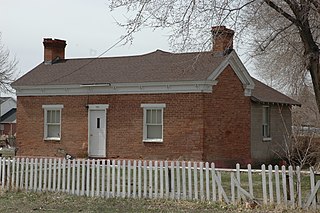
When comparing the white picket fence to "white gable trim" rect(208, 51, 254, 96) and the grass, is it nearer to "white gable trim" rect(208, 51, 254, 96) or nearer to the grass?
the grass

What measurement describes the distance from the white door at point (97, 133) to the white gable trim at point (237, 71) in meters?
5.66

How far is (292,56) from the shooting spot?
22.2 meters

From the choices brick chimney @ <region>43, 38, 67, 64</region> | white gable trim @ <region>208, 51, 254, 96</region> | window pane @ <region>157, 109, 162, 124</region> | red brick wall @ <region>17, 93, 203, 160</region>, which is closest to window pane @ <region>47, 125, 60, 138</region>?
red brick wall @ <region>17, 93, 203, 160</region>

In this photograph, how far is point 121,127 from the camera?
25.4 meters

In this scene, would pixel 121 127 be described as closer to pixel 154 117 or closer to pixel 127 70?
pixel 154 117

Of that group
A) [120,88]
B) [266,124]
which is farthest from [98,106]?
[266,124]

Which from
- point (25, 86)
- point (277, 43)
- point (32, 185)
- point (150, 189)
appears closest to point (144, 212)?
point (150, 189)

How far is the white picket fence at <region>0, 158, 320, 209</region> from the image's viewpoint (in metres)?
12.5

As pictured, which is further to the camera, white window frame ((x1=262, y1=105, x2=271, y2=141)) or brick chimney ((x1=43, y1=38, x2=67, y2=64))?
brick chimney ((x1=43, y1=38, x2=67, y2=64))

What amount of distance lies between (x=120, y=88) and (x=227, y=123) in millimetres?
5105

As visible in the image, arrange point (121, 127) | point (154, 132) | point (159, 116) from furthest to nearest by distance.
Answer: point (121, 127) < point (154, 132) < point (159, 116)

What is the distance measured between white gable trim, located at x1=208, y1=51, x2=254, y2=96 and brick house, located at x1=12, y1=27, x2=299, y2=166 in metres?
0.04

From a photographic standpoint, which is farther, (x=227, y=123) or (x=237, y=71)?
(x=237, y=71)

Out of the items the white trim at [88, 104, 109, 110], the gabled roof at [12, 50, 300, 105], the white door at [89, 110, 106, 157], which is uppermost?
the gabled roof at [12, 50, 300, 105]
